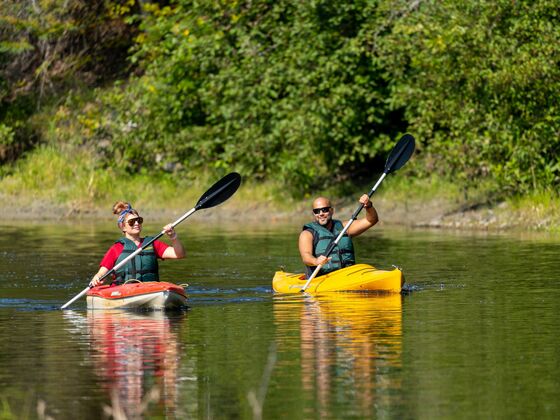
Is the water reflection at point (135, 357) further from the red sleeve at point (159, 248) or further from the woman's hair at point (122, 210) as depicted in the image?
the woman's hair at point (122, 210)

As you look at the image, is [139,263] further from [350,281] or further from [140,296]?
[350,281]

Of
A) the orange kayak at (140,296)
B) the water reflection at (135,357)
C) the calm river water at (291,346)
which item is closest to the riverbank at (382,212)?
the calm river water at (291,346)

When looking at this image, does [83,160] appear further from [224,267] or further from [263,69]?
[224,267]

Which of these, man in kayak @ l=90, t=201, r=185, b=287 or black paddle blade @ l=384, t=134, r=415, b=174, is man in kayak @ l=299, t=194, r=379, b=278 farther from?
black paddle blade @ l=384, t=134, r=415, b=174

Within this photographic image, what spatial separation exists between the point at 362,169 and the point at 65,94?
8.63 meters

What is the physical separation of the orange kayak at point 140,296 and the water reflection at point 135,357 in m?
0.11

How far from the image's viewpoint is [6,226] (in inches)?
1246

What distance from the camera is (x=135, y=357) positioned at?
1241cm

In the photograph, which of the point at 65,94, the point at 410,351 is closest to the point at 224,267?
the point at 410,351

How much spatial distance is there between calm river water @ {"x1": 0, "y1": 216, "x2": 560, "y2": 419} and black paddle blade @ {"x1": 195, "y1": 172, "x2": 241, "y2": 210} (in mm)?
1010

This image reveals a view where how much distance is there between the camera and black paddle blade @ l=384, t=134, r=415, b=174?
68.4 ft

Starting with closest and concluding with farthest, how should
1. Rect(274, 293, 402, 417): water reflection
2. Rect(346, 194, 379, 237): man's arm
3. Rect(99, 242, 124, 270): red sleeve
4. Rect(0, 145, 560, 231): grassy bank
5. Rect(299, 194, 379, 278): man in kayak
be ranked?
Rect(274, 293, 402, 417): water reflection
Rect(99, 242, 124, 270): red sleeve
Rect(299, 194, 379, 278): man in kayak
Rect(346, 194, 379, 237): man's arm
Rect(0, 145, 560, 231): grassy bank

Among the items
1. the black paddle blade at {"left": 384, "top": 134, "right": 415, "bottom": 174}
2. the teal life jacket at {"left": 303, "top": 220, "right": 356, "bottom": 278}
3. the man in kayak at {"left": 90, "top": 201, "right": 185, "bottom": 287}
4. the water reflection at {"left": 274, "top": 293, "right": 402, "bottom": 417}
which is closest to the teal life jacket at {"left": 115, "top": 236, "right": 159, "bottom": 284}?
the man in kayak at {"left": 90, "top": 201, "right": 185, "bottom": 287}

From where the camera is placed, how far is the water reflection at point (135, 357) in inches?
405
